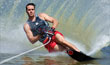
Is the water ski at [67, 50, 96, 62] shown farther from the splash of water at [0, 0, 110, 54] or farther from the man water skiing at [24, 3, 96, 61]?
the splash of water at [0, 0, 110, 54]

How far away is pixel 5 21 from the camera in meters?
11.0

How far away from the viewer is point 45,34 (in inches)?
200

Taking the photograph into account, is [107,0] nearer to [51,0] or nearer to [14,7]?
[51,0]

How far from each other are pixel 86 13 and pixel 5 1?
3696 millimetres

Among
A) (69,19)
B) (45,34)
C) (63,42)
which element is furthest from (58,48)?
(69,19)

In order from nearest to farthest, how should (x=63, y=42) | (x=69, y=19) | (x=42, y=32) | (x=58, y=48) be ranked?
(x=63, y=42)
(x=42, y=32)
(x=58, y=48)
(x=69, y=19)

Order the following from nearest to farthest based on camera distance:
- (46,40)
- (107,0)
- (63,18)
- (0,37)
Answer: (46,40) < (0,37) < (107,0) < (63,18)

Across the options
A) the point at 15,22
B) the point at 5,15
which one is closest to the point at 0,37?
the point at 15,22

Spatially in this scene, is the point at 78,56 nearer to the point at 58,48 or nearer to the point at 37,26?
the point at 58,48

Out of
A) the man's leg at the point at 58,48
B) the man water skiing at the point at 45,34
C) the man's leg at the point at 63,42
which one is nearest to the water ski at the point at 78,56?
the man water skiing at the point at 45,34

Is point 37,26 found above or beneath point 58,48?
above

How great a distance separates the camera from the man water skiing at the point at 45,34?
4852 millimetres

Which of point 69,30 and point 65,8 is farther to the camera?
point 65,8

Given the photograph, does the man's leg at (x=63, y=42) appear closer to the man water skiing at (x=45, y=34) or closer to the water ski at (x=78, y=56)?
the man water skiing at (x=45, y=34)
